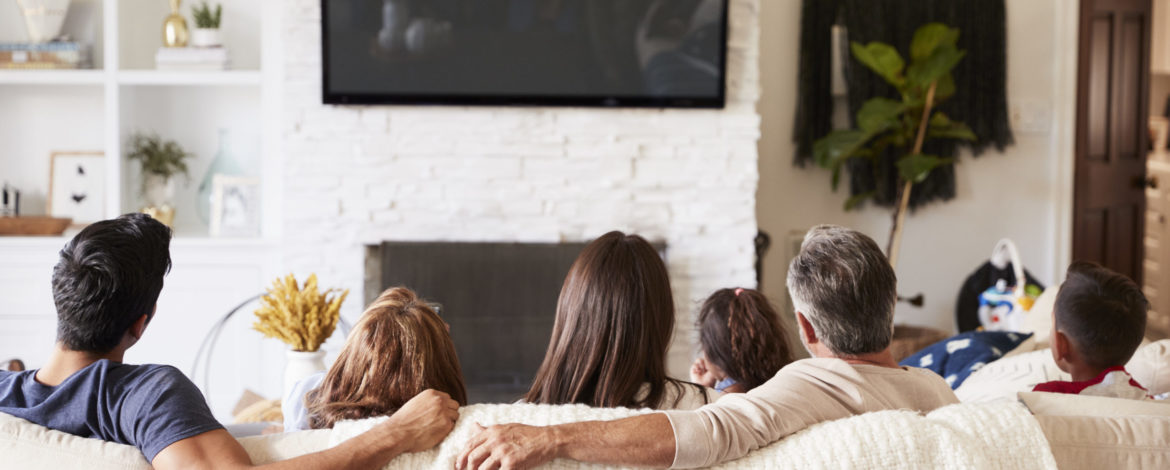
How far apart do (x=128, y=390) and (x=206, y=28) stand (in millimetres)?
2542

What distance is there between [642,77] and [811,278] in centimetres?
207

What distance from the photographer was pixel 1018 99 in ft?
13.3

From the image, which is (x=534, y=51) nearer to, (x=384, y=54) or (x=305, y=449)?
(x=384, y=54)

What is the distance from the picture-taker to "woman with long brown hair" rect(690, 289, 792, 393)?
182 centimetres

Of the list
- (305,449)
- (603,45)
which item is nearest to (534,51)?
(603,45)

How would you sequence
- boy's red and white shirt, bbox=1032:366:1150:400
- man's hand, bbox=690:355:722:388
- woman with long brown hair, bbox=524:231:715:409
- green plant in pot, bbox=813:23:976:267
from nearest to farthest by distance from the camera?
woman with long brown hair, bbox=524:231:715:409, boy's red and white shirt, bbox=1032:366:1150:400, man's hand, bbox=690:355:722:388, green plant in pot, bbox=813:23:976:267

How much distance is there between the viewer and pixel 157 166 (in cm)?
362

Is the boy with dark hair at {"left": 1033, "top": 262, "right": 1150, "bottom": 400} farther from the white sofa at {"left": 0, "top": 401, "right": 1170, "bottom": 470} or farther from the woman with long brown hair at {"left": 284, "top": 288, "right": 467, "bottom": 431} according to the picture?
the woman with long brown hair at {"left": 284, "top": 288, "right": 467, "bottom": 431}

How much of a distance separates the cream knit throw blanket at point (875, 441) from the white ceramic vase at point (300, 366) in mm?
741

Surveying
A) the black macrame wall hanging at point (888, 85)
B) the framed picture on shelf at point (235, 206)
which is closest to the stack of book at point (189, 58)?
the framed picture on shelf at point (235, 206)

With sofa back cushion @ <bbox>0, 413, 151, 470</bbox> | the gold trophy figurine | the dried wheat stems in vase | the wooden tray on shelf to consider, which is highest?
the gold trophy figurine

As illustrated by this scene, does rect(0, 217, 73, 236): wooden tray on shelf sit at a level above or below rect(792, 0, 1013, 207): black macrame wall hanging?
below

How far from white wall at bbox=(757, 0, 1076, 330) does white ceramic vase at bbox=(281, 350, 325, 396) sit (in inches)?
95.4

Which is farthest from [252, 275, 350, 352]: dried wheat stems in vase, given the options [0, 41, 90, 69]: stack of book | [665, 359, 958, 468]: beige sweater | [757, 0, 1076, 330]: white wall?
[757, 0, 1076, 330]: white wall
